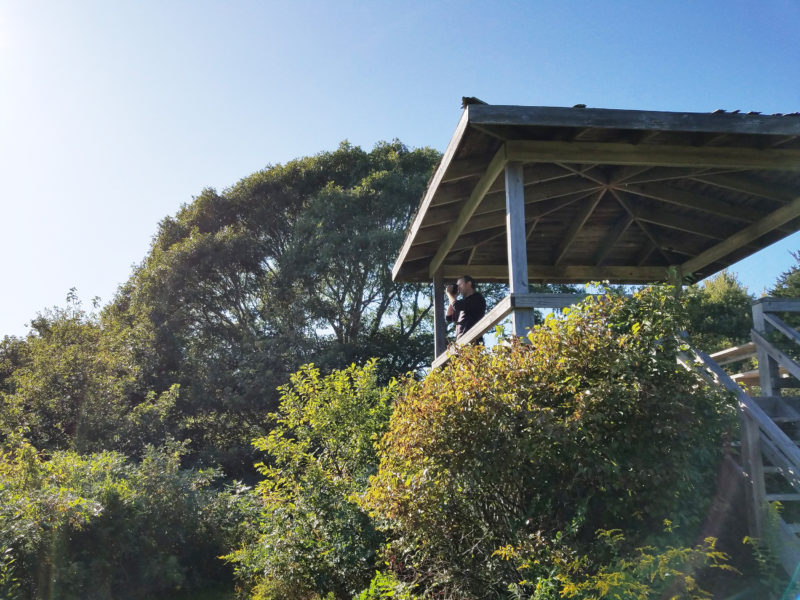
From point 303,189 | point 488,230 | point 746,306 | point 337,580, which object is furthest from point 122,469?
point 746,306

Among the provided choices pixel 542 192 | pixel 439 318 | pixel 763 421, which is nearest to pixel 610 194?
pixel 542 192

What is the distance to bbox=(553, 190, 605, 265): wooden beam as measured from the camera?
321 inches

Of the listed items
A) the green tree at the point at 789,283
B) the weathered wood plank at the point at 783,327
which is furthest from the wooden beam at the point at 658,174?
the green tree at the point at 789,283

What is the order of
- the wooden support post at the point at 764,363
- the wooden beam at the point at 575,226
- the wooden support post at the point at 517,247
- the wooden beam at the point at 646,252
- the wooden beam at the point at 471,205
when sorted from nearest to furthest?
the wooden support post at the point at 517,247
the wooden support post at the point at 764,363
the wooden beam at the point at 471,205
the wooden beam at the point at 575,226
the wooden beam at the point at 646,252

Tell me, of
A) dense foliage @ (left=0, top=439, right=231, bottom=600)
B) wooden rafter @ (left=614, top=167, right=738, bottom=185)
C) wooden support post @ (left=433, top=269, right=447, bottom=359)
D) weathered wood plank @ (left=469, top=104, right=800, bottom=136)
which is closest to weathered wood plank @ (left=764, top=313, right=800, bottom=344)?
weathered wood plank @ (left=469, top=104, right=800, bottom=136)

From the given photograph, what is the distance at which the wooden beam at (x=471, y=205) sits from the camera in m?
6.28

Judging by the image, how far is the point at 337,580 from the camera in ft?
20.2

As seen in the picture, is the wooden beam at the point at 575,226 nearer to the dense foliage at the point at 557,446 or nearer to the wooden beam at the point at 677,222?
the wooden beam at the point at 677,222

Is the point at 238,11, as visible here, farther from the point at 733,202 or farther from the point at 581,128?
the point at 733,202

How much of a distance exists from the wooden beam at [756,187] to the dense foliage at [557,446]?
362 centimetres

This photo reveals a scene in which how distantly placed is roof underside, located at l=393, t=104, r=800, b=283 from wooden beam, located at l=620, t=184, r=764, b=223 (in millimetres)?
12

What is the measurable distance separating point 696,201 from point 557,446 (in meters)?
Answer: 5.04

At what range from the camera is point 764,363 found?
6238 millimetres

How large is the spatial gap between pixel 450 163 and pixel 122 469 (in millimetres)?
6666
